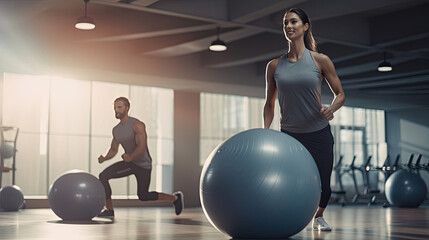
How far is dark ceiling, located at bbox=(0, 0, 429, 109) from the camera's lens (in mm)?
7871

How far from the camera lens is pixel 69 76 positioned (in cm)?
1044

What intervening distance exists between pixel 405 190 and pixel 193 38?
480 cm

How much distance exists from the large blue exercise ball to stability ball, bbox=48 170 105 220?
2.72 meters

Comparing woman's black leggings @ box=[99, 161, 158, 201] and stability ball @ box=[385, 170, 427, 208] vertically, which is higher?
woman's black leggings @ box=[99, 161, 158, 201]

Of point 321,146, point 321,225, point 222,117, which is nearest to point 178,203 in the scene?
point 321,225

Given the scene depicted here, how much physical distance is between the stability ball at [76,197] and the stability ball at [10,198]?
3.21 m

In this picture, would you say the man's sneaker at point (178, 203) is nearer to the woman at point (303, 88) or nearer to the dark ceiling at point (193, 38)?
the dark ceiling at point (193, 38)

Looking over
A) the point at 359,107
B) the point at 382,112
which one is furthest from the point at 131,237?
the point at 382,112

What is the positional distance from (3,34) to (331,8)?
5.43m

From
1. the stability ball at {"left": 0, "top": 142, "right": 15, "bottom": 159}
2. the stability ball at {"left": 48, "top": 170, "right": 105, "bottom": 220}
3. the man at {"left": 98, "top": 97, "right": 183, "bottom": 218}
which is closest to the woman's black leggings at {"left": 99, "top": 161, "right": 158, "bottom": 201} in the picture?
the man at {"left": 98, "top": 97, "right": 183, "bottom": 218}

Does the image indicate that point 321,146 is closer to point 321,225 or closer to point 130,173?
point 321,225

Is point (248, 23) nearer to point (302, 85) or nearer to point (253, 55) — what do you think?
point (253, 55)

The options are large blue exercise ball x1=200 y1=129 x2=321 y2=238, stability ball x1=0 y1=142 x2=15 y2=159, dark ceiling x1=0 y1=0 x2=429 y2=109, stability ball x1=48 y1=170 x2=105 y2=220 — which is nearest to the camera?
large blue exercise ball x1=200 y1=129 x2=321 y2=238

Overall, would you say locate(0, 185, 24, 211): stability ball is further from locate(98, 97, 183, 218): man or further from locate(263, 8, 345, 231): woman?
locate(263, 8, 345, 231): woman
